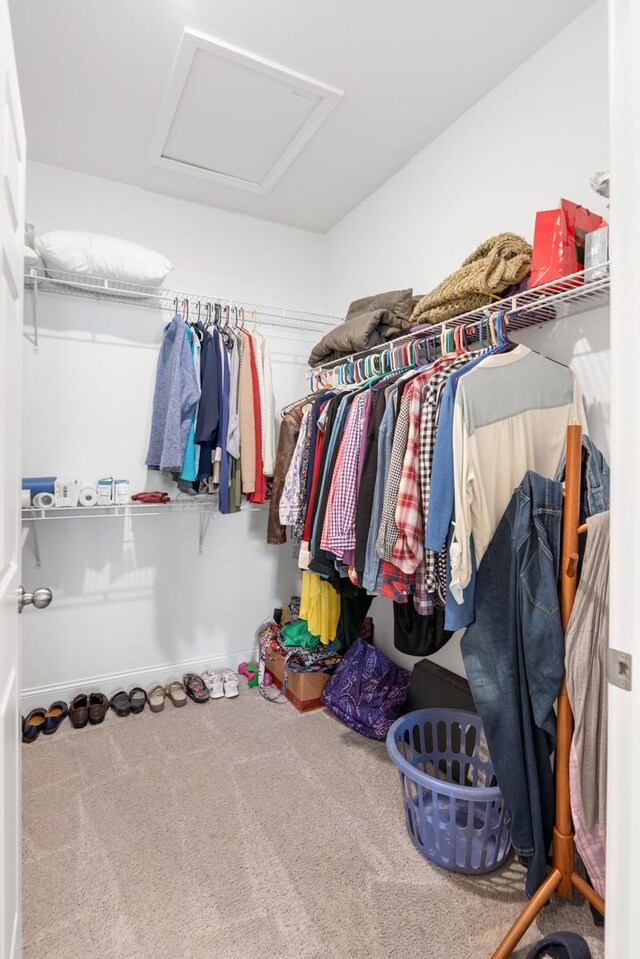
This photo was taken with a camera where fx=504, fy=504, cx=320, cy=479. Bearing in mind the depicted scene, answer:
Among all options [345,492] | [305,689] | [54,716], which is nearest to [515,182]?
[345,492]

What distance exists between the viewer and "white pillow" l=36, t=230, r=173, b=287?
2207mm

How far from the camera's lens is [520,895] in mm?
1442

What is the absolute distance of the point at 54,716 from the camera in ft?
7.77

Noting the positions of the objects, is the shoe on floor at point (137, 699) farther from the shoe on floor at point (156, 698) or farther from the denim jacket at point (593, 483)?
the denim jacket at point (593, 483)

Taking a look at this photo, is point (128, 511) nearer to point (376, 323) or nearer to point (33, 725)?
point (33, 725)

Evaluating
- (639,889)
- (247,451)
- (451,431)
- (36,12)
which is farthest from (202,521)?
(639,889)

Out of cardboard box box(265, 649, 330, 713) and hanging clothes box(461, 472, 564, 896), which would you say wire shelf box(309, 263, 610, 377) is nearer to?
hanging clothes box(461, 472, 564, 896)

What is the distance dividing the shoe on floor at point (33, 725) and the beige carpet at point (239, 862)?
6 cm

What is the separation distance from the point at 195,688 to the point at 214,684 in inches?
3.9

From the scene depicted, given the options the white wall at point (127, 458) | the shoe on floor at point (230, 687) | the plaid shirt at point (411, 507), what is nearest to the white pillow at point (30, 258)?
the white wall at point (127, 458)

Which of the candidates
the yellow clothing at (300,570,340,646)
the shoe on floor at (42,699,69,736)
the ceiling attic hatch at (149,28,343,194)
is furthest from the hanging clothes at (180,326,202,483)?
the shoe on floor at (42,699,69,736)

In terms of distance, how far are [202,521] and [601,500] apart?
209 centimetres

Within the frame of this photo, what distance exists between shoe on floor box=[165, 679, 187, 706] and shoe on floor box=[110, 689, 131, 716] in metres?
0.21

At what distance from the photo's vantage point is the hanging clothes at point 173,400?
7.75ft
